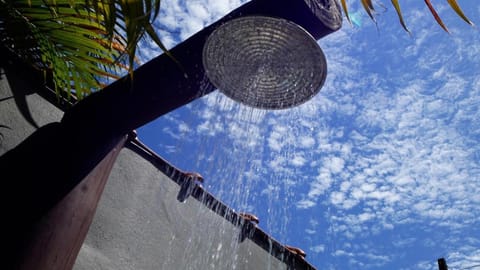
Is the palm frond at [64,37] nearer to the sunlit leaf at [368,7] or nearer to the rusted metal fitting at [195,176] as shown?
the sunlit leaf at [368,7]

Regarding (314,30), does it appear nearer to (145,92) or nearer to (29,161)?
(145,92)

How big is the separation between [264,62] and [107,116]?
3.62 feet

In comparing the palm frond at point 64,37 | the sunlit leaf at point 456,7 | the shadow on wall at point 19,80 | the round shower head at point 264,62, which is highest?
the shadow on wall at point 19,80

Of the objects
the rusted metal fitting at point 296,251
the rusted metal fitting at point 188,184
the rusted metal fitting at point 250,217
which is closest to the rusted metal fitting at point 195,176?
the rusted metal fitting at point 188,184

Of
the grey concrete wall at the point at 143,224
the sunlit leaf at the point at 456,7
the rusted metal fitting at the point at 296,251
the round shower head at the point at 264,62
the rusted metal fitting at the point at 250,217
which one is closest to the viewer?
the sunlit leaf at the point at 456,7

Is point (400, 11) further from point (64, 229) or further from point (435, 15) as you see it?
point (64, 229)

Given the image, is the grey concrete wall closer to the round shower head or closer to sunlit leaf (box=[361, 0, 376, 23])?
the round shower head

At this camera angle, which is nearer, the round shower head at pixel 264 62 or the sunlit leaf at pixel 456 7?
the sunlit leaf at pixel 456 7

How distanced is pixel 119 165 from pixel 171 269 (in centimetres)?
138

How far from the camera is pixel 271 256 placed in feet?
20.5

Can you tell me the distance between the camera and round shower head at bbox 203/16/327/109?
8.09 ft

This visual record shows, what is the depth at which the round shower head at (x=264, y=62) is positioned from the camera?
8.09 feet

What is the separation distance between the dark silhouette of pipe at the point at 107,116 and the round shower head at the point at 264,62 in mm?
68

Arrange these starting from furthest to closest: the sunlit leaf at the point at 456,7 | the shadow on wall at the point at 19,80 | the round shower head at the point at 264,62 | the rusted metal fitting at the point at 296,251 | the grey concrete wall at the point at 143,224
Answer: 1. the rusted metal fitting at the point at 296,251
2. the grey concrete wall at the point at 143,224
3. the shadow on wall at the point at 19,80
4. the round shower head at the point at 264,62
5. the sunlit leaf at the point at 456,7
